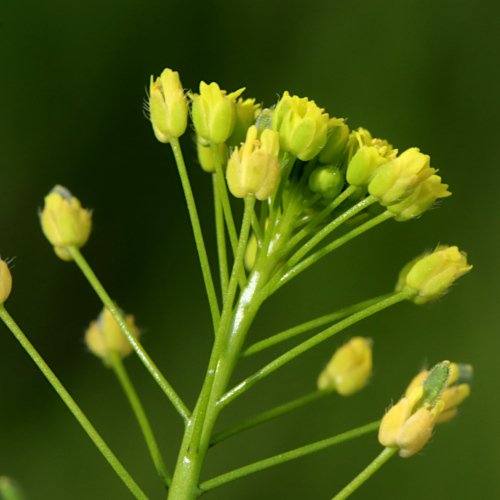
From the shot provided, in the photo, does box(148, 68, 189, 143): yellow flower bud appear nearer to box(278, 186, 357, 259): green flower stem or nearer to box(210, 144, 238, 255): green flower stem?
box(210, 144, 238, 255): green flower stem

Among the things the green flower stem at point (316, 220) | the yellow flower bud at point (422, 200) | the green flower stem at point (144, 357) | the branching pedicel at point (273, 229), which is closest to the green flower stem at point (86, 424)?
the branching pedicel at point (273, 229)

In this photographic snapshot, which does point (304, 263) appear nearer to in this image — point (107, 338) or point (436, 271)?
point (436, 271)

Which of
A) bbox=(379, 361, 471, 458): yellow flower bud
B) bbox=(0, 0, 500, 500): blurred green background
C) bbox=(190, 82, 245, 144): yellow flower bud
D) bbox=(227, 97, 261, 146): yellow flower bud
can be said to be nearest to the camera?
bbox=(379, 361, 471, 458): yellow flower bud

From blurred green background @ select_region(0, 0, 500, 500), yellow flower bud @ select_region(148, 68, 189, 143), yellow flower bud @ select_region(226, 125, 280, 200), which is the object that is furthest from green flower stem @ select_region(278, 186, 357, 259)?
blurred green background @ select_region(0, 0, 500, 500)

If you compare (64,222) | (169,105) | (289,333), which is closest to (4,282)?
(64,222)

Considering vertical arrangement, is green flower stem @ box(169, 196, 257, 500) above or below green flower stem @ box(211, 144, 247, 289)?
below

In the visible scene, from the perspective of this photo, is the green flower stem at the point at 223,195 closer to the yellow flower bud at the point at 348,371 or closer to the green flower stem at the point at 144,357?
the green flower stem at the point at 144,357
